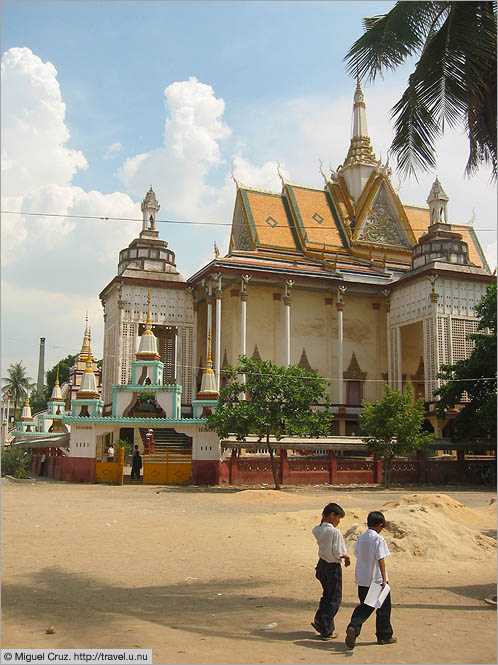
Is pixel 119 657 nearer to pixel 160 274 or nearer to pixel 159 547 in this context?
pixel 159 547

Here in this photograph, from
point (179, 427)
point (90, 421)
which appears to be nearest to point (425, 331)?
point (179, 427)

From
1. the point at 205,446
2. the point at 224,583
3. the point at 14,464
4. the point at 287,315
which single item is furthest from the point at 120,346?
the point at 224,583

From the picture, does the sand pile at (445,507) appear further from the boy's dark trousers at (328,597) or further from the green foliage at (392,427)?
the green foliage at (392,427)

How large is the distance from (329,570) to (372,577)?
0.43 meters

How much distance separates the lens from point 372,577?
568cm

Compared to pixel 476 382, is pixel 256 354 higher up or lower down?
higher up

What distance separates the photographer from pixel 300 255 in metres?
35.3

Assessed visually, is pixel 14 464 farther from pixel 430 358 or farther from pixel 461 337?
pixel 461 337

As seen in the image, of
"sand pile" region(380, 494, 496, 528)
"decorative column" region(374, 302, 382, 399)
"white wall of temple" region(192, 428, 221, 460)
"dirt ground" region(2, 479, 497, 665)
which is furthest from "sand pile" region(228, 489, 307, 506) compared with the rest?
"decorative column" region(374, 302, 382, 399)

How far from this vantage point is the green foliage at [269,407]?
21.2 m

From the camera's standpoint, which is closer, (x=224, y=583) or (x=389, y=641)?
(x=389, y=641)

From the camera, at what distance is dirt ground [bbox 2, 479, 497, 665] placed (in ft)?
17.9

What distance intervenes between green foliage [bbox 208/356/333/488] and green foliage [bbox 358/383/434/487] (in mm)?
1975

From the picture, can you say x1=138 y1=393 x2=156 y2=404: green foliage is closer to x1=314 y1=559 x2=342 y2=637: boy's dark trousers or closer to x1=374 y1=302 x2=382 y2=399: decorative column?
x1=374 y1=302 x2=382 y2=399: decorative column
